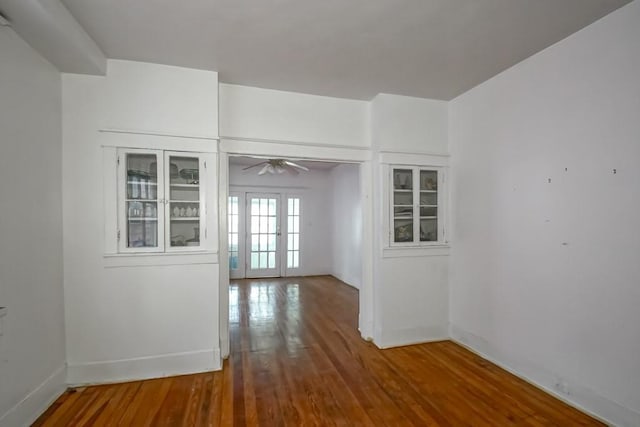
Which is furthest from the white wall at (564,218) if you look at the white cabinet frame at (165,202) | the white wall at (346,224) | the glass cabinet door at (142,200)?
the glass cabinet door at (142,200)

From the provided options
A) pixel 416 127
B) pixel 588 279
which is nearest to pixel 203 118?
pixel 416 127

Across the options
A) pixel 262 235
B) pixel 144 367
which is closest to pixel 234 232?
pixel 262 235

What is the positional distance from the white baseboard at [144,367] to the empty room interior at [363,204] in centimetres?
2

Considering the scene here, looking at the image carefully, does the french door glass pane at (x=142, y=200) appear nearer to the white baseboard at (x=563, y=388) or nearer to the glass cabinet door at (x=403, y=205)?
the glass cabinet door at (x=403, y=205)

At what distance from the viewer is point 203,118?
2666mm

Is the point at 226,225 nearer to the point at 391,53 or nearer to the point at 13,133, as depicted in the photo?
the point at 13,133

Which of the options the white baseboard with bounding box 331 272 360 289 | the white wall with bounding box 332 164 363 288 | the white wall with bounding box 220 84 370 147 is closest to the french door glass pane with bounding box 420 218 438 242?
the white wall with bounding box 220 84 370 147

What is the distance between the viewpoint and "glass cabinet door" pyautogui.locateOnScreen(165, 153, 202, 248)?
2635 millimetres

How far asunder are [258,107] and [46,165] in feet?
5.96

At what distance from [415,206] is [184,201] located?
2459mm

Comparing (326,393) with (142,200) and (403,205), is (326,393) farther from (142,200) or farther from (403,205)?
(142,200)

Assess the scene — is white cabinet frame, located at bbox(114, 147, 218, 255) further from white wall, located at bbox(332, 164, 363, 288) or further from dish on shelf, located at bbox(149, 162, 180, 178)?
white wall, located at bbox(332, 164, 363, 288)

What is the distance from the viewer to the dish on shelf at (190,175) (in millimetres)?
2676

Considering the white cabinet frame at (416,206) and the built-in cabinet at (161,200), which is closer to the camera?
the built-in cabinet at (161,200)
